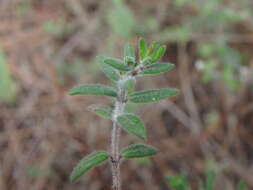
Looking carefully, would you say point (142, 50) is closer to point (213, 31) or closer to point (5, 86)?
point (5, 86)

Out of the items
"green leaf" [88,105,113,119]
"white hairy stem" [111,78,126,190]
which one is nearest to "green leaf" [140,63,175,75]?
"white hairy stem" [111,78,126,190]

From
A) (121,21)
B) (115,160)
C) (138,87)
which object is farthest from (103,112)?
(121,21)

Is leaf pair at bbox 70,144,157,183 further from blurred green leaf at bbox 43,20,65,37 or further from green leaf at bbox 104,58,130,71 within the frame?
blurred green leaf at bbox 43,20,65,37

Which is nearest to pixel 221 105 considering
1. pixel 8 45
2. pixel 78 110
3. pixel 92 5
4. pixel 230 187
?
pixel 230 187

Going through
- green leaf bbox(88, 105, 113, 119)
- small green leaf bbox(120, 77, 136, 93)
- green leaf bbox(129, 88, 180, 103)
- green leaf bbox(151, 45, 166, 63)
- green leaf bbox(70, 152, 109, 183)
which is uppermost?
green leaf bbox(151, 45, 166, 63)

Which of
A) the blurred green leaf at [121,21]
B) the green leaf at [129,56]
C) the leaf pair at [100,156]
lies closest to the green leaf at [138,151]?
the leaf pair at [100,156]
